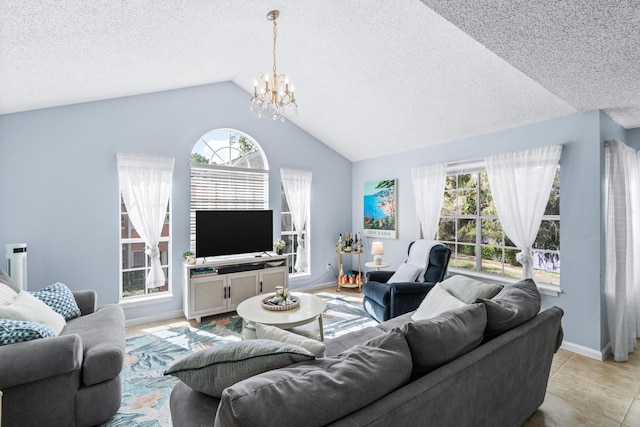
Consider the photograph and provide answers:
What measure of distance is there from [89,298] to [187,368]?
7.53 feet

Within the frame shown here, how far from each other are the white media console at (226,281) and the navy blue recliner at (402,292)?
4.74 ft

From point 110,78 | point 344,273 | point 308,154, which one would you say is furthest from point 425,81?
point 344,273

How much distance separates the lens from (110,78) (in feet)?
10.1

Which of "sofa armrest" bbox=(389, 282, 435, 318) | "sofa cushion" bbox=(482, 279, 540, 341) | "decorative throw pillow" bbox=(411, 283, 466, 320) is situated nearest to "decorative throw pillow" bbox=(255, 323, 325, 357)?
"sofa cushion" bbox=(482, 279, 540, 341)

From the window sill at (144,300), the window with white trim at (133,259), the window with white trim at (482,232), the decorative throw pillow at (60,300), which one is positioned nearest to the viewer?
the decorative throw pillow at (60,300)

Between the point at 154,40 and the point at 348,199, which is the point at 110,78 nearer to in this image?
the point at 154,40

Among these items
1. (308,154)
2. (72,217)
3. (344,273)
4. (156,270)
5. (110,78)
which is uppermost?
(110,78)

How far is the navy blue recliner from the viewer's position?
10.7ft

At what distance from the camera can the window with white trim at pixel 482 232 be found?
3393mm

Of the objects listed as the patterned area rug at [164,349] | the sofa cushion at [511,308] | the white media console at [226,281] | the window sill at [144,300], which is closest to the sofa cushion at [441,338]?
the sofa cushion at [511,308]

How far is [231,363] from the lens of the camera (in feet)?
3.87

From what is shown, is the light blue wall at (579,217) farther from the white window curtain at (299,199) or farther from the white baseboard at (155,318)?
the white baseboard at (155,318)

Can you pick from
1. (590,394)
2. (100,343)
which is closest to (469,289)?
(590,394)

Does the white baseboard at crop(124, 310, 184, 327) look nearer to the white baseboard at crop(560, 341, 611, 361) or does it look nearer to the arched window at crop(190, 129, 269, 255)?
the arched window at crop(190, 129, 269, 255)
